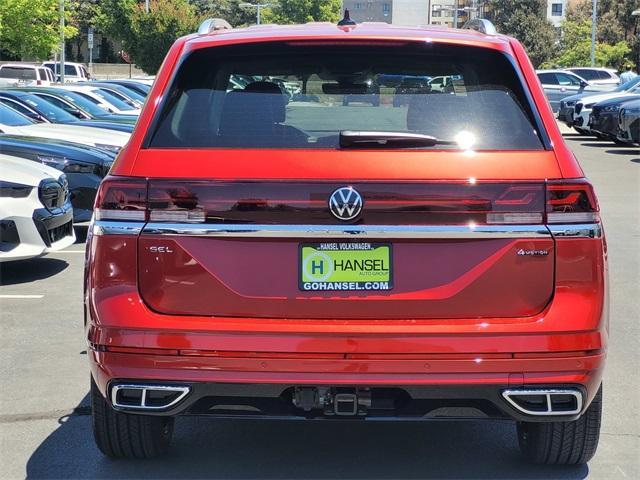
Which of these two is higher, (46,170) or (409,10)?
(409,10)

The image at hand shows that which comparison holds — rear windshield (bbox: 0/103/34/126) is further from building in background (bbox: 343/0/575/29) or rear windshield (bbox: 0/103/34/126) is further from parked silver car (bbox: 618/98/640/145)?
building in background (bbox: 343/0/575/29)

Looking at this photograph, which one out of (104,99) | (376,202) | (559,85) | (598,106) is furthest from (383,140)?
(559,85)

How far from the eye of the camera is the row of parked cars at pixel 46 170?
8812 millimetres

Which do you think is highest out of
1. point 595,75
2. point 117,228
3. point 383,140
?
point 383,140

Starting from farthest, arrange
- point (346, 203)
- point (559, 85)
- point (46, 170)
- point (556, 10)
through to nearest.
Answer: point (556, 10) → point (559, 85) → point (46, 170) → point (346, 203)

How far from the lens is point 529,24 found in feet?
311

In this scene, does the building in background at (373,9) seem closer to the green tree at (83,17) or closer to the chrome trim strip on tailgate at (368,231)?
the green tree at (83,17)

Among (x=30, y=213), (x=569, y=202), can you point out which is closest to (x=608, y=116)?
(x=30, y=213)

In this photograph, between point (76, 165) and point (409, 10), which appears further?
point (409, 10)

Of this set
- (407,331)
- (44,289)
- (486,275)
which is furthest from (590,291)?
(44,289)

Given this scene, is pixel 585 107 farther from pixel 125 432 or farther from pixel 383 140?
pixel 383 140

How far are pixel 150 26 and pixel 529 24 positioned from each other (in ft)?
144

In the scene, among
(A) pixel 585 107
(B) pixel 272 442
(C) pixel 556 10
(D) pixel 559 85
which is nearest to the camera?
(B) pixel 272 442

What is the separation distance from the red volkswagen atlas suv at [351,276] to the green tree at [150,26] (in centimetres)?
5704
